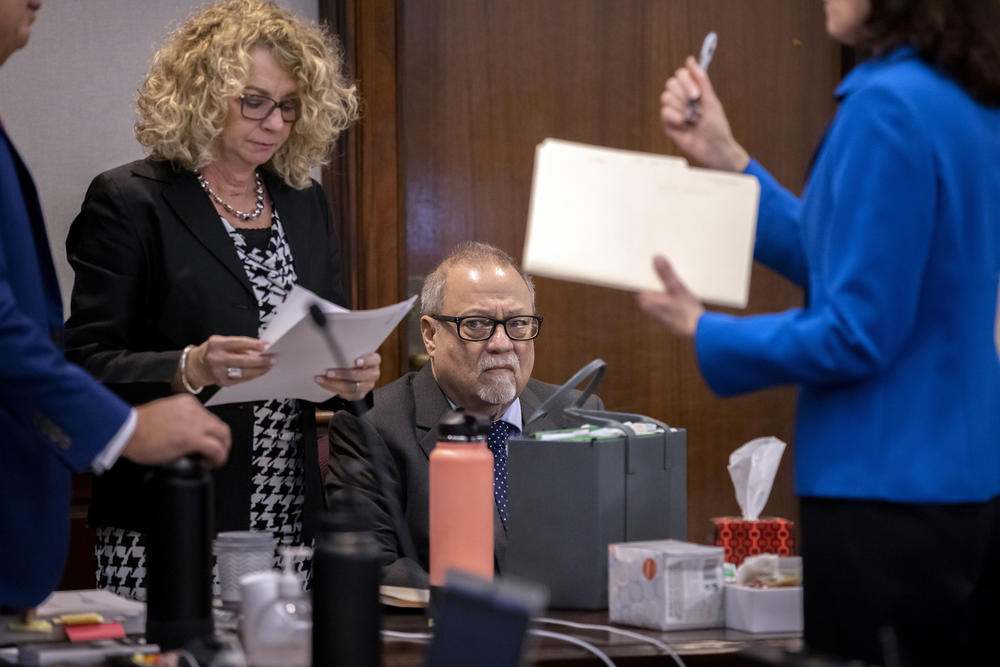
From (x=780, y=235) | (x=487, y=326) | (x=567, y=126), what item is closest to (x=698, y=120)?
(x=780, y=235)

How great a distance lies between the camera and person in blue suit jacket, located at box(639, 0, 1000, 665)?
1.27 metres

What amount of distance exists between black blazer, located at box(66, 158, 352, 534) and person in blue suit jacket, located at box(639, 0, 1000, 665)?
113 centimetres

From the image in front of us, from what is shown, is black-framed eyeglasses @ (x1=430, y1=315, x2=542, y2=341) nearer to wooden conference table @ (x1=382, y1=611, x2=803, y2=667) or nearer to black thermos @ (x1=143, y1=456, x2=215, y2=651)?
wooden conference table @ (x1=382, y1=611, x2=803, y2=667)

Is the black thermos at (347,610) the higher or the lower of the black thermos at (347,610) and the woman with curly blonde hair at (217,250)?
the lower

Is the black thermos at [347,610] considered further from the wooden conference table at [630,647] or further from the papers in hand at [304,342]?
the papers in hand at [304,342]

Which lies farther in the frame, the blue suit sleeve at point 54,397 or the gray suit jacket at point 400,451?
the gray suit jacket at point 400,451

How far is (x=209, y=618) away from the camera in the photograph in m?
1.41

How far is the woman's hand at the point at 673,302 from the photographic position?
4.48ft

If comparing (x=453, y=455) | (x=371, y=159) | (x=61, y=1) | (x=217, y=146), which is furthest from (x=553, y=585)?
(x=61, y=1)

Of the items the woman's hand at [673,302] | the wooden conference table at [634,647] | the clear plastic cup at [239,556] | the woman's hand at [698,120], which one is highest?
the woman's hand at [698,120]

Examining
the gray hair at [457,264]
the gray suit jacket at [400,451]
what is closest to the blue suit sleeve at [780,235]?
the gray suit jacket at [400,451]

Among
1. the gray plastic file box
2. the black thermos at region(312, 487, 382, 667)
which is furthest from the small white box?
the black thermos at region(312, 487, 382, 667)

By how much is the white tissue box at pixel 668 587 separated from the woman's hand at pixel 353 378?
597mm

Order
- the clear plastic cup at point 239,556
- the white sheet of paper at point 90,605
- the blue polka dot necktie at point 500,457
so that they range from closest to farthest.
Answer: the white sheet of paper at point 90,605
the clear plastic cup at point 239,556
the blue polka dot necktie at point 500,457
